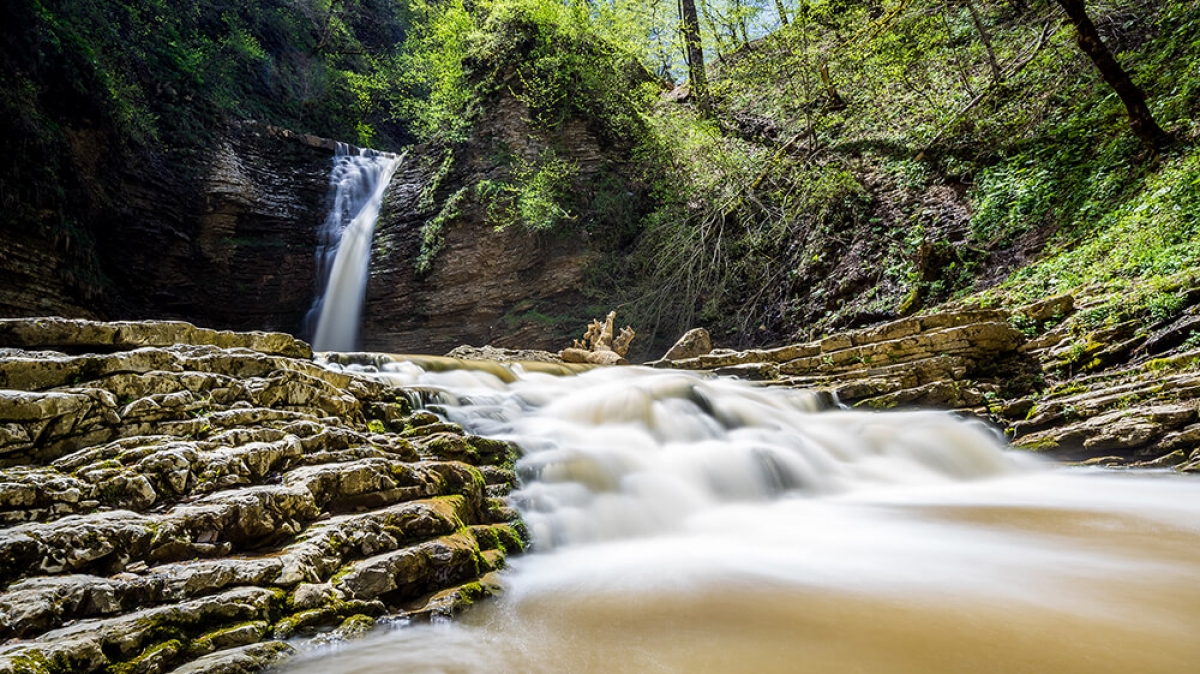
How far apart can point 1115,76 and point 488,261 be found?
11737 mm

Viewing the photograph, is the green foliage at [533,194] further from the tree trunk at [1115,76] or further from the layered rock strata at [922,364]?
the tree trunk at [1115,76]

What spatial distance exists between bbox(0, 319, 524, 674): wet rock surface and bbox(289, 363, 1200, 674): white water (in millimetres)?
337

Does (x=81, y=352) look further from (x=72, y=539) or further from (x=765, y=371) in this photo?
(x=765, y=371)

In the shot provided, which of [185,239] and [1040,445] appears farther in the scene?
[185,239]

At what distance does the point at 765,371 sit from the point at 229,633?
22.7 feet

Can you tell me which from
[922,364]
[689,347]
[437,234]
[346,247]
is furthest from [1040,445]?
[346,247]

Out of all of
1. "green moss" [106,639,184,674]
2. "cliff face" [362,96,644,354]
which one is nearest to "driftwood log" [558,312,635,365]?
"cliff face" [362,96,644,354]

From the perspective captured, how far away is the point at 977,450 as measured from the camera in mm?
5281

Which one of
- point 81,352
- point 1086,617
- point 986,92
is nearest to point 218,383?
point 81,352

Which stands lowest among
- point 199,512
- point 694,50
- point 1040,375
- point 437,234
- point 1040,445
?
point 1040,445

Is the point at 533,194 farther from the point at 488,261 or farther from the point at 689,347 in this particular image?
the point at 689,347

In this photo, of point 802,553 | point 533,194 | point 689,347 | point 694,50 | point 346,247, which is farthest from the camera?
point 694,50

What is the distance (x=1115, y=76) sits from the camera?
22.2 feet

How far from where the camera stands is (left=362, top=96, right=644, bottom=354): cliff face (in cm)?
1344
